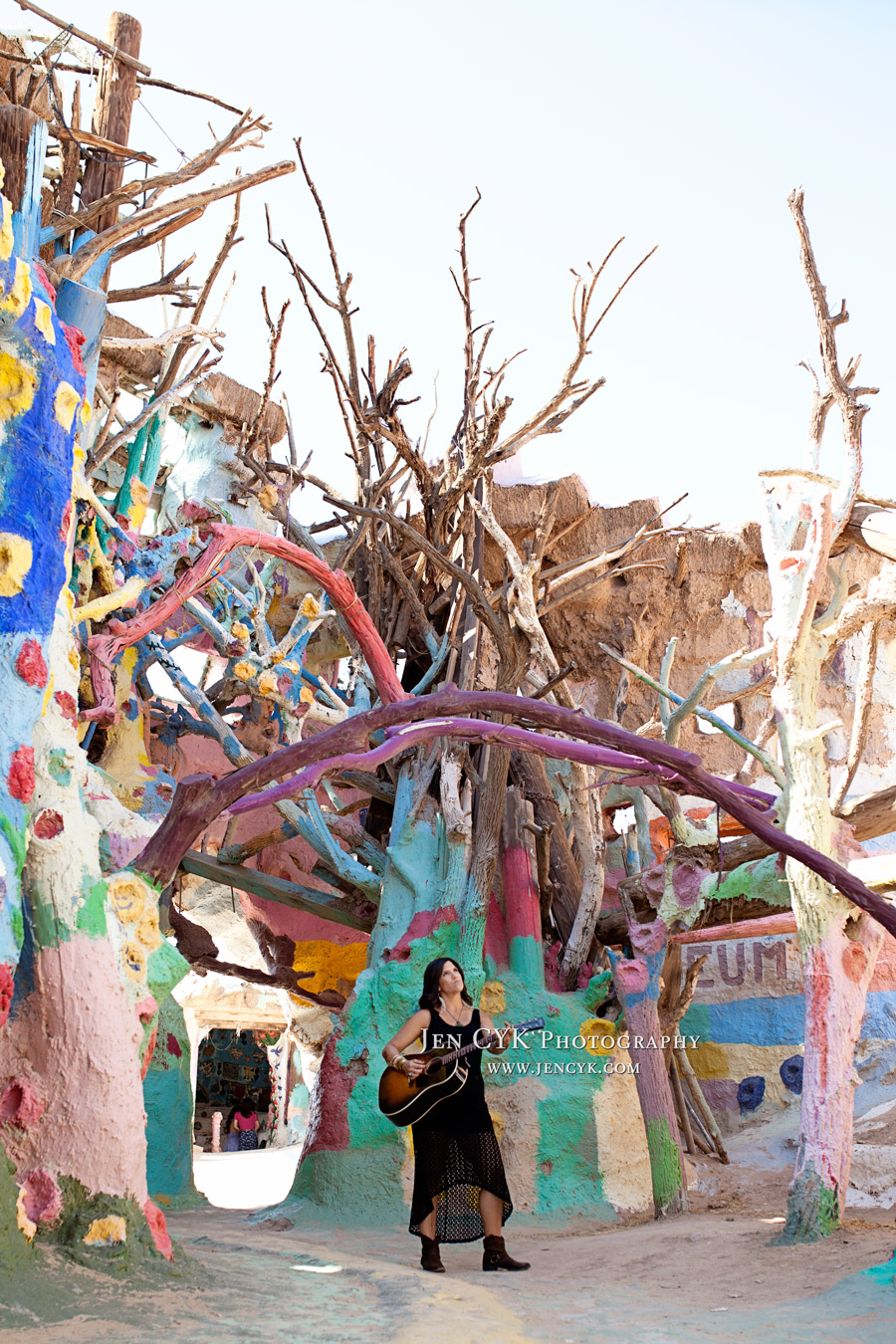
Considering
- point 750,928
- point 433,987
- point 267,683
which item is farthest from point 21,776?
point 750,928

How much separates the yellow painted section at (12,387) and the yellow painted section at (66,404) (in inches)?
4.6

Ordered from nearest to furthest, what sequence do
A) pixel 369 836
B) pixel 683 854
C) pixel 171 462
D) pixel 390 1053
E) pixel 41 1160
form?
pixel 41 1160 → pixel 390 1053 → pixel 683 854 → pixel 369 836 → pixel 171 462

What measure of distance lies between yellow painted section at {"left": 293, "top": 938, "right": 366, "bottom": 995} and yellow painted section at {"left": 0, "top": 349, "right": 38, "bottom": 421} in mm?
6721

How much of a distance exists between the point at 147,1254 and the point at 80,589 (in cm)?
313

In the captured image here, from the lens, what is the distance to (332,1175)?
686 cm

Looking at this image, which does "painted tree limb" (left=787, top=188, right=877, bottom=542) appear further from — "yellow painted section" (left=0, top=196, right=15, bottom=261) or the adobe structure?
"yellow painted section" (left=0, top=196, right=15, bottom=261)

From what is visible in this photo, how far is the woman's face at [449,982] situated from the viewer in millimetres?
4512

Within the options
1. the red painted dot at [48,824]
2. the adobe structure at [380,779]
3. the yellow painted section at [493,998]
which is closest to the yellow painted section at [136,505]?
the adobe structure at [380,779]

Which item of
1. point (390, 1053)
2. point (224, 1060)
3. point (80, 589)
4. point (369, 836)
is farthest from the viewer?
point (224, 1060)

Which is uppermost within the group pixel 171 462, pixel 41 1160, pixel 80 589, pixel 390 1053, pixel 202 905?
pixel 171 462

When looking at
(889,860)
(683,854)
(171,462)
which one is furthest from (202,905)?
(889,860)

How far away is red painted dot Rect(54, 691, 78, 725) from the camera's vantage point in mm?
3994

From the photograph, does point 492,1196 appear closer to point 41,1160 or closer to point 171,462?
point 41,1160

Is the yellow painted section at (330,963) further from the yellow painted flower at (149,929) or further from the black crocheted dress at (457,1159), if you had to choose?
→ the yellow painted flower at (149,929)
